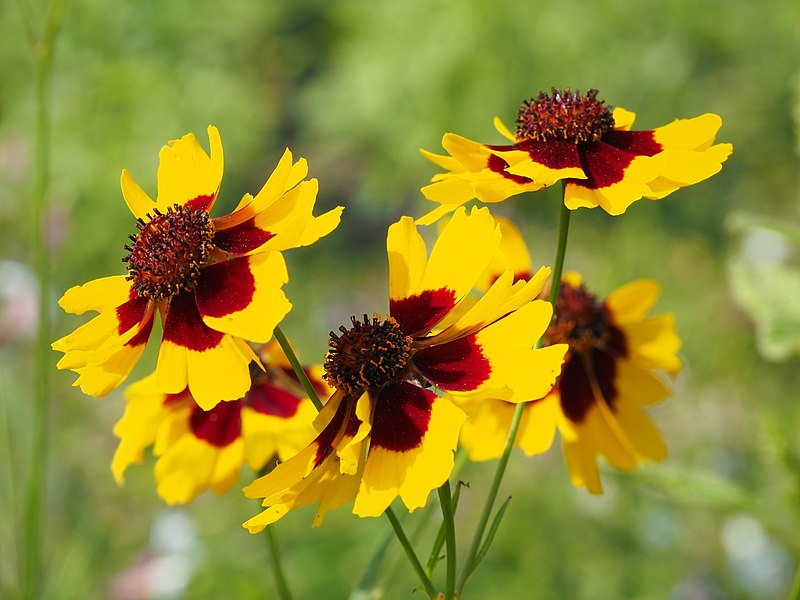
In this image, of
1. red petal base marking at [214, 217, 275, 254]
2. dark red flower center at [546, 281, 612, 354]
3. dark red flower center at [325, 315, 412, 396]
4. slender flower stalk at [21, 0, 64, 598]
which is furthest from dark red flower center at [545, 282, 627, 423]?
slender flower stalk at [21, 0, 64, 598]

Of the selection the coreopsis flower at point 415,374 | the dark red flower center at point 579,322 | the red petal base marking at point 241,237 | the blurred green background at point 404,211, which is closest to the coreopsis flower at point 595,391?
the dark red flower center at point 579,322

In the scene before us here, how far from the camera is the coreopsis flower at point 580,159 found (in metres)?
1.14

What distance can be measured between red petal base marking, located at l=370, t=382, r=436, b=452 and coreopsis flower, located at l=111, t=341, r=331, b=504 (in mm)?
309

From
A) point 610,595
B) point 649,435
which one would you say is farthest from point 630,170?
point 610,595

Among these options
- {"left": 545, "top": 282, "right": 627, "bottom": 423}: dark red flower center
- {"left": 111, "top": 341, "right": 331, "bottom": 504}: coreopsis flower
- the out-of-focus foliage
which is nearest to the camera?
{"left": 111, "top": 341, "right": 331, "bottom": 504}: coreopsis flower

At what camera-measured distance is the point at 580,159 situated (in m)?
1.26

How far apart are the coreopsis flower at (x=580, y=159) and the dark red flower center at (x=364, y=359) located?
166 millimetres

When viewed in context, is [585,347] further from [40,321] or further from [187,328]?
[40,321]

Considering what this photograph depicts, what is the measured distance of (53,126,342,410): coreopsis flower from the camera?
1018 mm

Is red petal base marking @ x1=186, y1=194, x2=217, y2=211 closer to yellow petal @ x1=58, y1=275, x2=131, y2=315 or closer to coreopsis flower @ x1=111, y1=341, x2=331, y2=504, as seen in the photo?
yellow petal @ x1=58, y1=275, x2=131, y2=315

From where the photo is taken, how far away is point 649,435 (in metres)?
1.56

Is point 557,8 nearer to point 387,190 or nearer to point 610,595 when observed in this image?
point 387,190

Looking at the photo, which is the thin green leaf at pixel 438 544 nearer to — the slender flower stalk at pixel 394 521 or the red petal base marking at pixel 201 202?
the slender flower stalk at pixel 394 521

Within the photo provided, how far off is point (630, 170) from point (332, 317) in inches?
144
